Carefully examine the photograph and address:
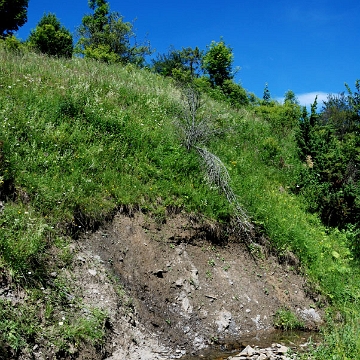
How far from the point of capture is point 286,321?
8.82m

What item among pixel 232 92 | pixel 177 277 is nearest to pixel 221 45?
pixel 232 92

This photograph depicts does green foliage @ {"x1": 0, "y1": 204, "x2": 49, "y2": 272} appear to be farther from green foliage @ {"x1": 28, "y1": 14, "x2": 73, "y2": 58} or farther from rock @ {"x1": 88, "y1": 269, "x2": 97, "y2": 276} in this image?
green foliage @ {"x1": 28, "y1": 14, "x2": 73, "y2": 58}

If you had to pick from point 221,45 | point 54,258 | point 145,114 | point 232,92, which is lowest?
Answer: point 54,258

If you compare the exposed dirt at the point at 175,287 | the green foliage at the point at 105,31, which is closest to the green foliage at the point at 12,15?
the green foliage at the point at 105,31

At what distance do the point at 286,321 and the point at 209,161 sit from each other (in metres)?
4.51

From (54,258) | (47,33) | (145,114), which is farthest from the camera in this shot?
(47,33)

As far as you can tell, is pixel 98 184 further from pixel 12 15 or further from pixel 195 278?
pixel 12 15

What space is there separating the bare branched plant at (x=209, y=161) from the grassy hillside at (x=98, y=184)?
24 cm

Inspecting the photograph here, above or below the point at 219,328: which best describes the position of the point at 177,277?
above

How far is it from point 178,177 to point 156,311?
3.84 metres

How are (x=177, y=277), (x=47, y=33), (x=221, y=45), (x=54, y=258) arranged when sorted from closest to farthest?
1. (x=54, y=258)
2. (x=177, y=277)
3. (x=47, y=33)
4. (x=221, y=45)

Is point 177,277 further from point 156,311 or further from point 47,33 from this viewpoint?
point 47,33

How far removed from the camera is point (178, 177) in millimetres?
10664

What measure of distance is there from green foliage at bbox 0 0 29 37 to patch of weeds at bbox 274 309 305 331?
1239 inches
